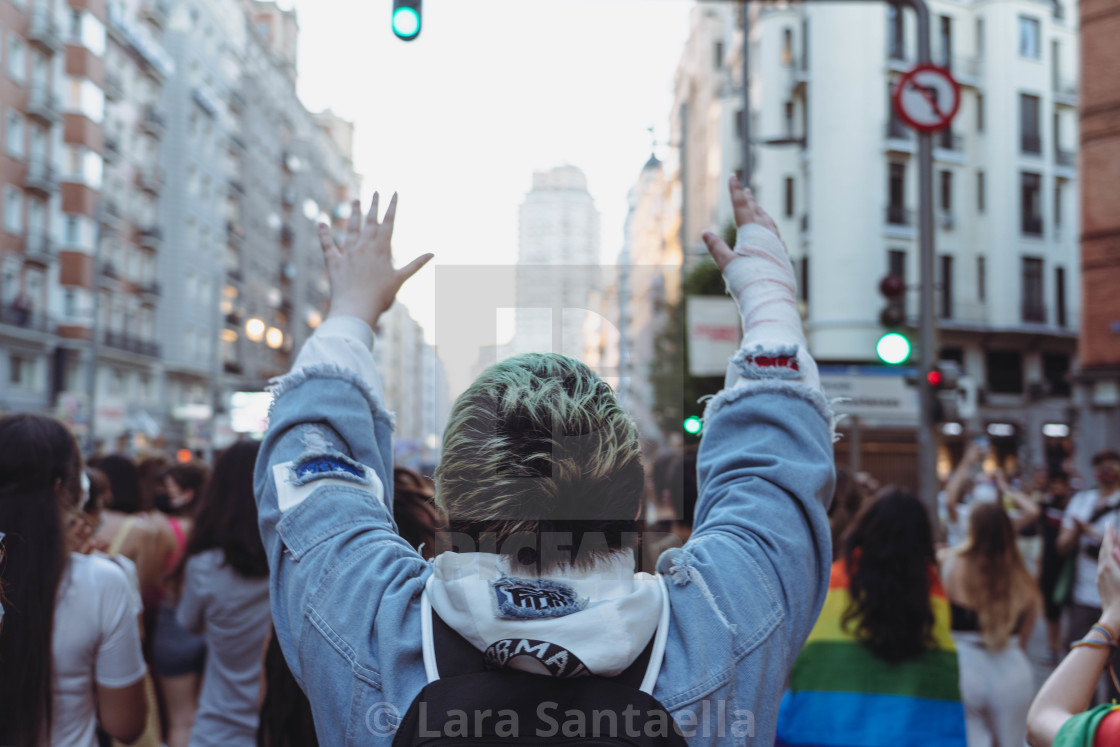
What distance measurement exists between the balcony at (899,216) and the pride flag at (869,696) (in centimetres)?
3342

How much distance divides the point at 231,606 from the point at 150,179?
159 ft

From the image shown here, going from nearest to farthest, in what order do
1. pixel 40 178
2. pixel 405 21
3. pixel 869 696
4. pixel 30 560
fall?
pixel 30 560, pixel 869 696, pixel 405 21, pixel 40 178

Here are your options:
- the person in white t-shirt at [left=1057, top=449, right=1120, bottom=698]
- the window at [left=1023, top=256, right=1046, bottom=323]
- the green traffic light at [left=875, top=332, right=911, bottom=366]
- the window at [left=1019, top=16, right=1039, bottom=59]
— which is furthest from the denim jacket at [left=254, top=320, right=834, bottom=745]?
the window at [left=1019, top=16, right=1039, bottom=59]

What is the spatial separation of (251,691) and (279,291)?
69519mm

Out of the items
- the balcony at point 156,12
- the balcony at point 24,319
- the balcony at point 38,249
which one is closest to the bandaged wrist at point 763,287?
the balcony at point 24,319

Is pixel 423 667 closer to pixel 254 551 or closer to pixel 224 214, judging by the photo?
pixel 254 551

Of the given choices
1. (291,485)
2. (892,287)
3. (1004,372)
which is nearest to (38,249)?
(1004,372)

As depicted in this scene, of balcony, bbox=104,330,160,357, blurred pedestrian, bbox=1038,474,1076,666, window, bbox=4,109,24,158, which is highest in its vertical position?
window, bbox=4,109,24,158

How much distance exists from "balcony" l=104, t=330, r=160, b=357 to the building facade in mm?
27054

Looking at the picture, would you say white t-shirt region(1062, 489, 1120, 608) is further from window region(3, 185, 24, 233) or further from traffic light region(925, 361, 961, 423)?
window region(3, 185, 24, 233)

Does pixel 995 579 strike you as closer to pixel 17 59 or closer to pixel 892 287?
pixel 892 287

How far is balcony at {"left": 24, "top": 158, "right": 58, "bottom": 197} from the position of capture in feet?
123

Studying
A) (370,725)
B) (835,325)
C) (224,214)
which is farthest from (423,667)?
(224,214)

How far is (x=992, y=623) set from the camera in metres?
4.64
